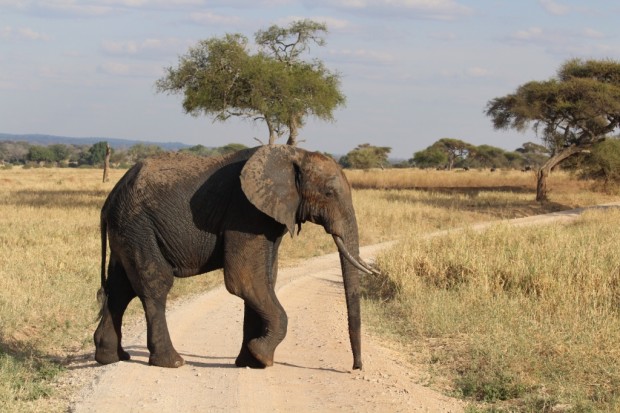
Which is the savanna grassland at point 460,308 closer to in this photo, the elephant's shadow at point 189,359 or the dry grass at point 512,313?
the dry grass at point 512,313

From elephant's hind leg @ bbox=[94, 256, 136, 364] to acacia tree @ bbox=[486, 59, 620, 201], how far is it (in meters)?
27.9

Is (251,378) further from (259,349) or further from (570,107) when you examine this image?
(570,107)

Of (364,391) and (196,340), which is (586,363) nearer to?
(364,391)

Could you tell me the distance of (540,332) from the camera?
914cm

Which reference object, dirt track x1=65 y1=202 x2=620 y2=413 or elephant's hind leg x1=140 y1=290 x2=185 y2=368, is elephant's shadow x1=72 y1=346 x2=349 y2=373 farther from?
elephant's hind leg x1=140 y1=290 x2=185 y2=368

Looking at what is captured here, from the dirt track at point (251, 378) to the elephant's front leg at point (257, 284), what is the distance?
259 millimetres

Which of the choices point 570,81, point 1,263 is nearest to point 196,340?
point 1,263

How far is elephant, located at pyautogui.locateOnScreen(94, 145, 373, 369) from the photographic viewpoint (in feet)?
25.3

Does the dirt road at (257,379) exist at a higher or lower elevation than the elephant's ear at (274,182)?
lower

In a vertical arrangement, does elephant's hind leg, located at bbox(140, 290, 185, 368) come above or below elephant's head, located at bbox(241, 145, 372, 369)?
below

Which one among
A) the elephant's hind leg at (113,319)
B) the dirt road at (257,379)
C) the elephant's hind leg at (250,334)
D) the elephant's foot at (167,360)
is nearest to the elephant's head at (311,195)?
the dirt road at (257,379)

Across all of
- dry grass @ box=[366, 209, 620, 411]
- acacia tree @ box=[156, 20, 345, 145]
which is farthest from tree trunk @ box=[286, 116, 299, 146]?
dry grass @ box=[366, 209, 620, 411]

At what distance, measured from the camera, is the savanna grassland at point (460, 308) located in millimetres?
7754

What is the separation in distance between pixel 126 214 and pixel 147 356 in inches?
66.2
